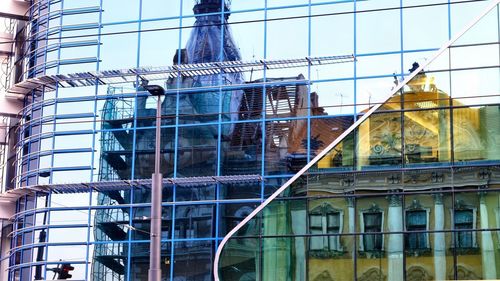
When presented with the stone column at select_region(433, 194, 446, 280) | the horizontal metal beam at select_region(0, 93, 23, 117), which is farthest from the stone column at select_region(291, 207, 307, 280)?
the horizontal metal beam at select_region(0, 93, 23, 117)

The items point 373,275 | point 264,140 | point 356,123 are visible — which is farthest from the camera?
point 264,140

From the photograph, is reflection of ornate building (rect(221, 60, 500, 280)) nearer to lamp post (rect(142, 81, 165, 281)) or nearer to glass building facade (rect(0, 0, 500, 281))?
glass building facade (rect(0, 0, 500, 281))

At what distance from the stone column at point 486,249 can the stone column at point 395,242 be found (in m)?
2.54

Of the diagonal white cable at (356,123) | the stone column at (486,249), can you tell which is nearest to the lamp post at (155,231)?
the diagonal white cable at (356,123)

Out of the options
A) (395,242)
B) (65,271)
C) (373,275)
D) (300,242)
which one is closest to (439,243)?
(395,242)

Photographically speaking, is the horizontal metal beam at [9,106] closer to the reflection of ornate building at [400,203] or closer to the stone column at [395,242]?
the reflection of ornate building at [400,203]

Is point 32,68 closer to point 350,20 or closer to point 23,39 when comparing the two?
point 23,39

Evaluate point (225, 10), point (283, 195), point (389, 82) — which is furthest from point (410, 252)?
point (225, 10)

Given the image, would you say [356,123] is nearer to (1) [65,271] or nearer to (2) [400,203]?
(2) [400,203]

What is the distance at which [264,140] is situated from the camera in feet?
142

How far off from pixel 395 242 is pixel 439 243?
1.41 metres

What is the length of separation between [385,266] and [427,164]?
3522 mm

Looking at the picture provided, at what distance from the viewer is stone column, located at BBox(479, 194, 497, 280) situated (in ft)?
114

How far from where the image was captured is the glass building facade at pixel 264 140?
119ft
